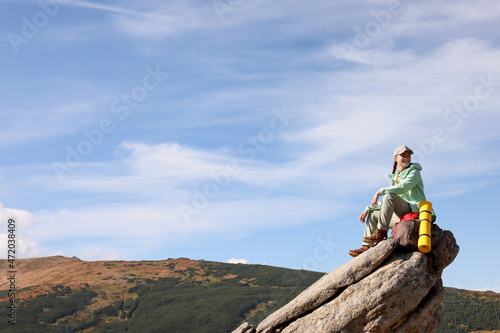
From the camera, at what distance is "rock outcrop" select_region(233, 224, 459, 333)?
18.2 m

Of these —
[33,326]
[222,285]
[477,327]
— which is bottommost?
[477,327]

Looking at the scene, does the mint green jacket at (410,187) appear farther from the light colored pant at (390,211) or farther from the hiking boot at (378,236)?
the hiking boot at (378,236)

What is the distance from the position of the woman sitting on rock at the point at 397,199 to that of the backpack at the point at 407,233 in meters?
0.41

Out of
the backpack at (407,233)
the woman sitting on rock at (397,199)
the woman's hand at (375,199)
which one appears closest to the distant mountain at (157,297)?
the woman sitting on rock at (397,199)

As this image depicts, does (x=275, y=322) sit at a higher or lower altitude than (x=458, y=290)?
lower

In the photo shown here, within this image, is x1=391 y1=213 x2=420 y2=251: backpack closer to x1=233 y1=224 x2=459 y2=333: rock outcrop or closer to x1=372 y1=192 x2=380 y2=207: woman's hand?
x1=233 y1=224 x2=459 y2=333: rock outcrop

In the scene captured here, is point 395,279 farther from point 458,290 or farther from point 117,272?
point 117,272

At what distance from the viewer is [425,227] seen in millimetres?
19062

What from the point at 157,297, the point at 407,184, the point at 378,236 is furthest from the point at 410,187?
A: the point at 157,297

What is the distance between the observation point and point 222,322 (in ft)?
438

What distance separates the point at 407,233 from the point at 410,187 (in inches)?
78.4

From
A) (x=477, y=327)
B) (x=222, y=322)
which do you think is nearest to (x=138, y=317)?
(x=222, y=322)

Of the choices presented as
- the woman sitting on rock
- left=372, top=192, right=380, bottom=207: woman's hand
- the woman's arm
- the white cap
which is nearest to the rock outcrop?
the woman sitting on rock

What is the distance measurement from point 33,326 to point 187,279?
2487 inches
